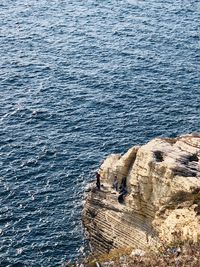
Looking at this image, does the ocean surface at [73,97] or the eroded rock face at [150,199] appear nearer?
the eroded rock face at [150,199]

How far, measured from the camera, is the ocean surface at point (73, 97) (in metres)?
68.4

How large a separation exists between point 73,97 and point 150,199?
35867 millimetres

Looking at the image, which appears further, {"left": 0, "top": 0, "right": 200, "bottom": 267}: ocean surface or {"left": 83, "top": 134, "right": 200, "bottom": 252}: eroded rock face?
{"left": 0, "top": 0, "right": 200, "bottom": 267}: ocean surface

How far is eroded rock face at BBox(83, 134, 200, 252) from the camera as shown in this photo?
54.9 m

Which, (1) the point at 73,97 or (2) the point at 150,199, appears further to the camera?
(1) the point at 73,97

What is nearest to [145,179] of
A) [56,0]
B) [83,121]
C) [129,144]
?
[129,144]

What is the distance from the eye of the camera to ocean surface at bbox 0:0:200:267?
68.4 metres

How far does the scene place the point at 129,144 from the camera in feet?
267

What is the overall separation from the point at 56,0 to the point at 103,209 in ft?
278

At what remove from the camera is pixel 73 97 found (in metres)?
94.0

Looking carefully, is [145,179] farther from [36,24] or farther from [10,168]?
[36,24]

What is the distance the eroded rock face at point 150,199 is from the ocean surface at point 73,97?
3100 mm

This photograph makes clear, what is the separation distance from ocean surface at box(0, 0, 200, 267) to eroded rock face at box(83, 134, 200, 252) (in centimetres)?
310

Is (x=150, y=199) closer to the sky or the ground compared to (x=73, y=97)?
closer to the sky
